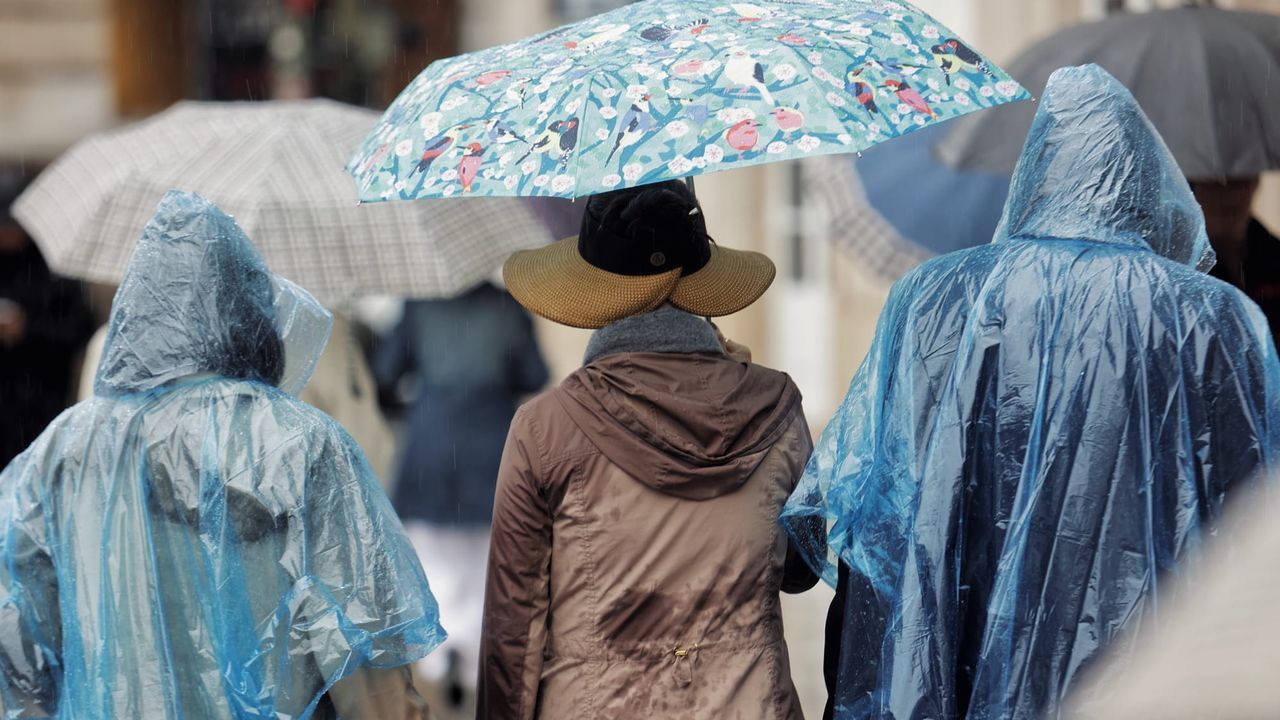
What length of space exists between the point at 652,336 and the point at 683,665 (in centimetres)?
63

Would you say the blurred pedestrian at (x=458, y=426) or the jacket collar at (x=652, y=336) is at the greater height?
the jacket collar at (x=652, y=336)

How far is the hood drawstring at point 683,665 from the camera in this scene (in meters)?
3.16

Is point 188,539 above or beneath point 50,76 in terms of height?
above

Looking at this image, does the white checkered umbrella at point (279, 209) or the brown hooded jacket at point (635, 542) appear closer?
the brown hooded jacket at point (635, 542)

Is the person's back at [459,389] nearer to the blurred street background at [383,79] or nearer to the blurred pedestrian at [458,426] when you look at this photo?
the blurred pedestrian at [458,426]

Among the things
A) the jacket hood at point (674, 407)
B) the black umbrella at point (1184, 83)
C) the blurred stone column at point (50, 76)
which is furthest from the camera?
the blurred stone column at point (50, 76)

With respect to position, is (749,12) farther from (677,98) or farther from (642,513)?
(642,513)

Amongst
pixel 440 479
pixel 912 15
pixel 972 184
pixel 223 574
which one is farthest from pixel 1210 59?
pixel 440 479

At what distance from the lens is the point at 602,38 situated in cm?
336

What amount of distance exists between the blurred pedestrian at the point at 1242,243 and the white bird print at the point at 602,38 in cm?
189

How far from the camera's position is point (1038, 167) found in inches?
123

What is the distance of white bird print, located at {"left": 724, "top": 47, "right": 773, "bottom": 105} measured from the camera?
3.08 m

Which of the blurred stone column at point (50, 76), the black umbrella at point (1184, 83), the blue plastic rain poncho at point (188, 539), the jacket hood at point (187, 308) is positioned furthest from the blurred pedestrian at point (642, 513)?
the blurred stone column at point (50, 76)

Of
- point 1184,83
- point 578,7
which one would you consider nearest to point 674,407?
point 1184,83
